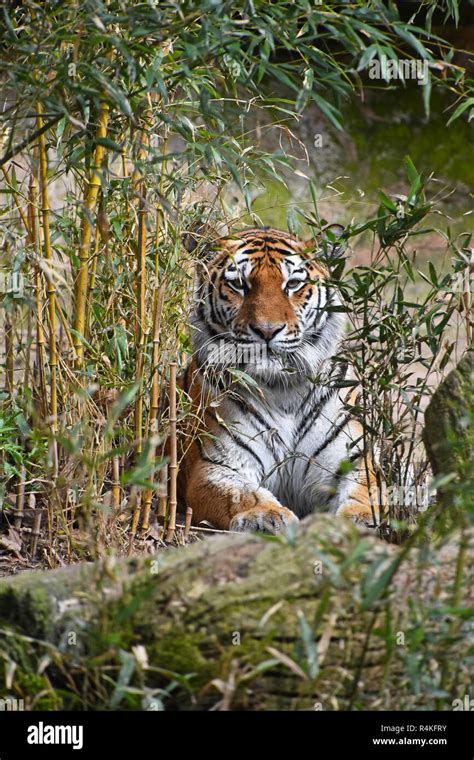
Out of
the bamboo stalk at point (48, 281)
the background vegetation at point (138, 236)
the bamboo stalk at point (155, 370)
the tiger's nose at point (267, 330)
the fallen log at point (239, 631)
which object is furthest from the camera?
the tiger's nose at point (267, 330)

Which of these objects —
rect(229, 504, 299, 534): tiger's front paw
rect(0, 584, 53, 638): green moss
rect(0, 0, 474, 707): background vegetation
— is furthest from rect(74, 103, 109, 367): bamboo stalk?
rect(0, 584, 53, 638): green moss

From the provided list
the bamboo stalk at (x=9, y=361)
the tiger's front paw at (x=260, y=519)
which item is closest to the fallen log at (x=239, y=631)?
the tiger's front paw at (x=260, y=519)

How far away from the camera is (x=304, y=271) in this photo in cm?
445

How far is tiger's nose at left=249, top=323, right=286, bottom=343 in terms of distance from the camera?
13.9ft

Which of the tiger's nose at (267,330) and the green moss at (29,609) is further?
the tiger's nose at (267,330)

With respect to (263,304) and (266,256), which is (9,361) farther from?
(266,256)

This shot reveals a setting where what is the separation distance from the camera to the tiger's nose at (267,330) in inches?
167

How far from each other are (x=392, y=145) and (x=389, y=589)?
674 cm

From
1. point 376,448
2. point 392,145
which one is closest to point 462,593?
point 376,448

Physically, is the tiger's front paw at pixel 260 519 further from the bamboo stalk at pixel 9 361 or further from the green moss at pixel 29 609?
the green moss at pixel 29 609

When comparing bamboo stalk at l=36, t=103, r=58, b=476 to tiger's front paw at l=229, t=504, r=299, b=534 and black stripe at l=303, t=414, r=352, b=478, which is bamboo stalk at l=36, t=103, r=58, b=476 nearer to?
tiger's front paw at l=229, t=504, r=299, b=534

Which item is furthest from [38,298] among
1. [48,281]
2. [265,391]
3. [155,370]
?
[265,391]

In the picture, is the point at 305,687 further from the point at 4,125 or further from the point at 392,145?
the point at 392,145

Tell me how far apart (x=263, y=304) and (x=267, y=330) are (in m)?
0.12
